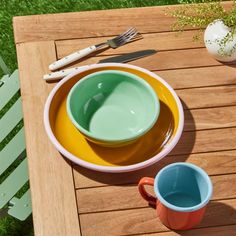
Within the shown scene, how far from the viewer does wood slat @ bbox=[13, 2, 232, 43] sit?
1.73m

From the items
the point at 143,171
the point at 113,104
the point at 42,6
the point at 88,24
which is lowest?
the point at 42,6

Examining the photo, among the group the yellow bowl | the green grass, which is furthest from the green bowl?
the green grass

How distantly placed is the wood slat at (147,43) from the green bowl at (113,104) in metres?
0.19

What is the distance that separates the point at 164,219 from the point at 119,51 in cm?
58

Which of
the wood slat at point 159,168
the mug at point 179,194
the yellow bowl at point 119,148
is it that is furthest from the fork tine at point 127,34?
Answer: the mug at point 179,194

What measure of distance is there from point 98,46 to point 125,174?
1.45 ft

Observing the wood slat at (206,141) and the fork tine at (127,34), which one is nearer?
the wood slat at (206,141)

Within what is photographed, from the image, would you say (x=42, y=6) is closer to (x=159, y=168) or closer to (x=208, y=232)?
(x=159, y=168)

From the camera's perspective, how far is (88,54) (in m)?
1.67

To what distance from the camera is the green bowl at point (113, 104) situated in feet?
4.82

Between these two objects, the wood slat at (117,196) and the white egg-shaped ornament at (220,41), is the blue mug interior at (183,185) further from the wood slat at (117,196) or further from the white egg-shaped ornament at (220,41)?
the white egg-shaped ornament at (220,41)

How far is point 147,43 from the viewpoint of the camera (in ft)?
5.65

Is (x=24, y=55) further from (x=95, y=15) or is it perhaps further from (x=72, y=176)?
(x=72, y=176)

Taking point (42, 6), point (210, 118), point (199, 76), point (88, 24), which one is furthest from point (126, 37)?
point (42, 6)
